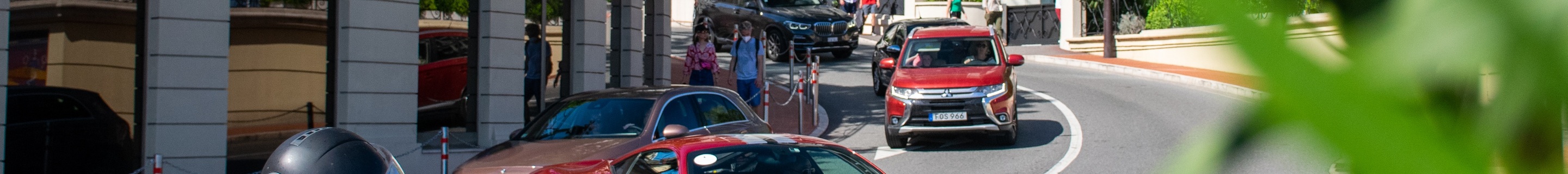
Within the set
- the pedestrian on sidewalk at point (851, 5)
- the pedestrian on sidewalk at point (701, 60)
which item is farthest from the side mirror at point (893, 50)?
the pedestrian on sidewalk at point (851, 5)

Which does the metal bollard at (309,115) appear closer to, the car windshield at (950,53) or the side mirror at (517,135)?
the side mirror at (517,135)

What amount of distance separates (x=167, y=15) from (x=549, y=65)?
510 centimetres

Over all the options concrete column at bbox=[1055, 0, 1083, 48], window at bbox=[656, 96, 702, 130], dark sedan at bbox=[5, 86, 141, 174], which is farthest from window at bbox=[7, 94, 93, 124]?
concrete column at bbox=[1055, 0, 1083, 48]

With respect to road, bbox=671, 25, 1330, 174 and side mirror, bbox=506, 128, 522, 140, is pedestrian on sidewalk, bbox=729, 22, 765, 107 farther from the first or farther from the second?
side mirror, bbox=506, 128, 522, 140

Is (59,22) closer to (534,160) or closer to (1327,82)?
(534,160)

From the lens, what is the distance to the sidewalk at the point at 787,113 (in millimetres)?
15672

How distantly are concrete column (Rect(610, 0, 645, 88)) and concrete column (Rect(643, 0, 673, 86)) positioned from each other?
3.21 ft

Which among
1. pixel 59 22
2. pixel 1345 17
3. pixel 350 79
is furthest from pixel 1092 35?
pixel 1345 17

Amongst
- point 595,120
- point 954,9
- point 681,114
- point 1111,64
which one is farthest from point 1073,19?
point 595,120

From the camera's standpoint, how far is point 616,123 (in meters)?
10.1

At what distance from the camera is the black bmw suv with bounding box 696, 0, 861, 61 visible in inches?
952

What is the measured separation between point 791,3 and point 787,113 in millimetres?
7283

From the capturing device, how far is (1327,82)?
69 cm

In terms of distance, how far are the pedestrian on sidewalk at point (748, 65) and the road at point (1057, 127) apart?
107 centimetres
